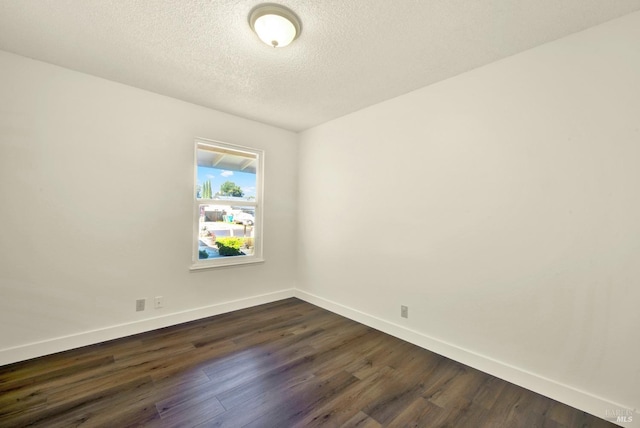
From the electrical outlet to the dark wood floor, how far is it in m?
0.31

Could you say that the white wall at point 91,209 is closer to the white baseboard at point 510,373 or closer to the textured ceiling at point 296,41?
the textured ceiling at point 296,41

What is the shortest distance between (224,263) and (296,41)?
266 centimetres

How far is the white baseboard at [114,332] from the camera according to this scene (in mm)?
2299

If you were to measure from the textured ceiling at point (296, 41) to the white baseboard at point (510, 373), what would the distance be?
251 centimetres

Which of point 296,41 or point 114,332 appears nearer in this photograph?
point 296,41

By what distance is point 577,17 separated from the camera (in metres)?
1.76

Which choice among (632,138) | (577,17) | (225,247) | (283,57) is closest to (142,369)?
(225,247)

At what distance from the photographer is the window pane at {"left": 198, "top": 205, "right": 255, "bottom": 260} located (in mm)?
3406

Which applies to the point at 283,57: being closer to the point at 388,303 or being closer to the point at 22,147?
the point at 22,147

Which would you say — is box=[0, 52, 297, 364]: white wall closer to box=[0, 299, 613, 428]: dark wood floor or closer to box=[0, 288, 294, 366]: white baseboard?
box=[0, 288, 294, 366]: white baseboard

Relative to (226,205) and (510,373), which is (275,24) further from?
(510,373)

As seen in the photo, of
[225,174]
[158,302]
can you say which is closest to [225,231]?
[225,174]

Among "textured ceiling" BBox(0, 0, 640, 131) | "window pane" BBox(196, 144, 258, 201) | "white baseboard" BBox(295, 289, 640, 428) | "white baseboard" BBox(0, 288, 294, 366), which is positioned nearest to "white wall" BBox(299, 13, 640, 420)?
"white baseboard" BBox(295, 289, 640, 428)

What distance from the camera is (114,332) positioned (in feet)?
8.93
